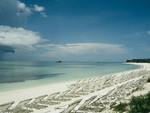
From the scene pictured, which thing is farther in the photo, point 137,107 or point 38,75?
point 38,75

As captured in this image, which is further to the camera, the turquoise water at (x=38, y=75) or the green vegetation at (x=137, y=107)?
the turquoise water at (x=38, y=75)

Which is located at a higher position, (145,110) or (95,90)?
(145,110)

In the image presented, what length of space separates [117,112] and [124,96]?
252cm

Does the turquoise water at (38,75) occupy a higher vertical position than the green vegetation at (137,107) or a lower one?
lower

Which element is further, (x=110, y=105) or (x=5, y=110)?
(x=110, y=105)

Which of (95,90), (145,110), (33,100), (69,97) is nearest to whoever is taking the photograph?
(145,110)

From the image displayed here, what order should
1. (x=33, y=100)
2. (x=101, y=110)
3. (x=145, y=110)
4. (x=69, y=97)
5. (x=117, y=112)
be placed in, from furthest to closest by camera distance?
(x=69, y=97) < (x=33, y=100) < (x=101, y=110) < (x=117, y=112) < (x=145, y=110)

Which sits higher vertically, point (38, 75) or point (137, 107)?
point (137, 107)

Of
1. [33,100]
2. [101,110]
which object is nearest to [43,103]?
[33,100]

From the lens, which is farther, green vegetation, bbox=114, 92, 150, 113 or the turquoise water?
the turquoise water

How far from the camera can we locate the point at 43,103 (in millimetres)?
6574

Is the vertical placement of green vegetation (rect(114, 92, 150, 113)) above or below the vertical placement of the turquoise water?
above

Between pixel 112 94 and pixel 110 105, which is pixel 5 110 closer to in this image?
pixel 110 105

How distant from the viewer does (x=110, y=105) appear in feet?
19.4
